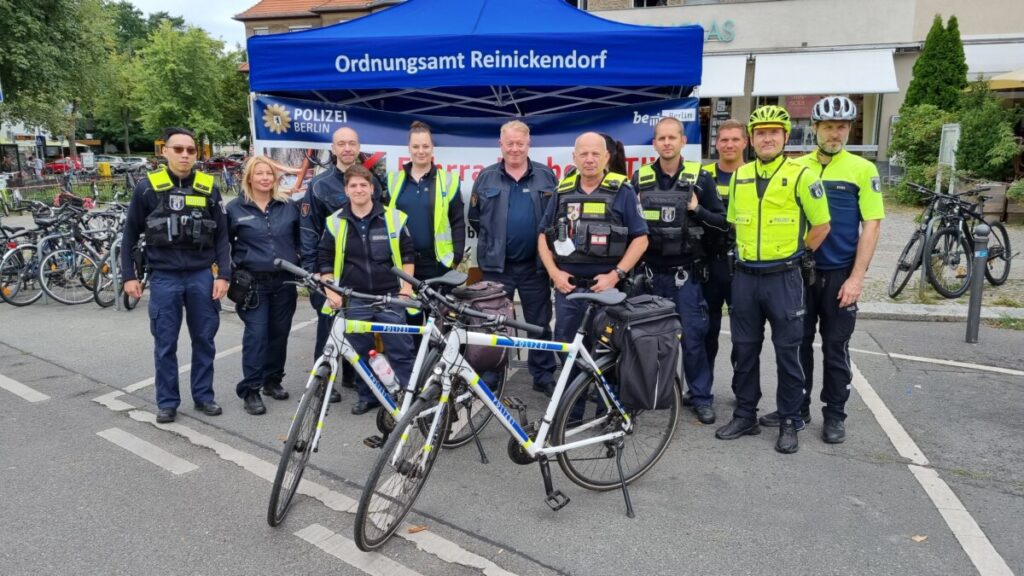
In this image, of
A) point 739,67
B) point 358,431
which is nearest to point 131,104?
point 739,67

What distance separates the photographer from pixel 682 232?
435cm

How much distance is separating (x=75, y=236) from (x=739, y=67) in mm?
19774

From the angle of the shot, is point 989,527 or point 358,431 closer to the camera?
point 989,527

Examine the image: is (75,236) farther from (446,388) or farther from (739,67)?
(739,67)

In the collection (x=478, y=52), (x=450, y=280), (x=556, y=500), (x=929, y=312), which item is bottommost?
(x=556, y=500)

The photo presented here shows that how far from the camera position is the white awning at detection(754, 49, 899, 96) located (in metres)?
20.5

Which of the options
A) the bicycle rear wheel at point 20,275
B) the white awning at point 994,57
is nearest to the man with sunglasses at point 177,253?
the bicycle rear wheel at point 20,275

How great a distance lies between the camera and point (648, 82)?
5203mm

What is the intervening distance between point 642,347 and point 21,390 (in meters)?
4.84

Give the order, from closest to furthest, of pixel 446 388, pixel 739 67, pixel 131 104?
pixel 446 388, pixel 739 67, pixel 131 104

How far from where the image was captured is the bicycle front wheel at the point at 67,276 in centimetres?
854

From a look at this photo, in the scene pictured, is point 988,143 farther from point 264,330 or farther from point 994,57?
point 264,330

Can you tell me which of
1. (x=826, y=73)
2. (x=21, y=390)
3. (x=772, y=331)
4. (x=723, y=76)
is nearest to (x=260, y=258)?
(x=21, y=390)

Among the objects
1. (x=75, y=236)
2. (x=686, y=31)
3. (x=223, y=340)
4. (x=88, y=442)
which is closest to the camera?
(x=88, y=442)
